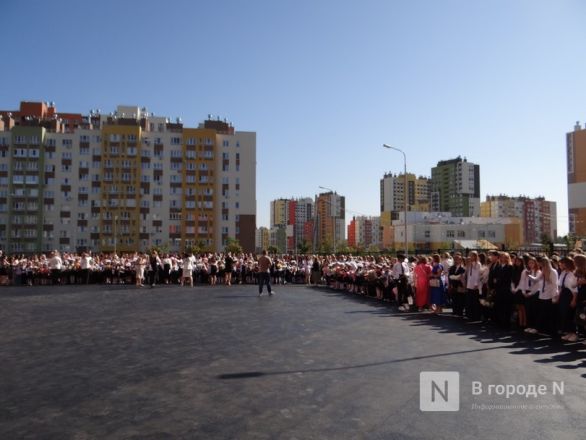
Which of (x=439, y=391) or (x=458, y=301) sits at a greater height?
(x=458, y=301)

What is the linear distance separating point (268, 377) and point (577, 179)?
125725 mm

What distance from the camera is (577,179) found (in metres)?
115

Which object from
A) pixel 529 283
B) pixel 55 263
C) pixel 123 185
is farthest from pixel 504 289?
pixel 123 185

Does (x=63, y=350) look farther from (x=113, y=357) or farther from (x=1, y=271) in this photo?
(x=1, y=271)

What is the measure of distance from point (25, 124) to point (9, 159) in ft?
24.6

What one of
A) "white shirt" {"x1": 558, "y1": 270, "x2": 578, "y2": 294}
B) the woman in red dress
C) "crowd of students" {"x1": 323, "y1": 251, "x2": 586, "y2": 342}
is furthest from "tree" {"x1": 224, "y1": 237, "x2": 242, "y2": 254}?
"white shirt" {"x1": 558, "y1": 270, "x2": 578, "y2": 294}

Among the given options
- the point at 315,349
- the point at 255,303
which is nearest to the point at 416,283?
the point at 255,303

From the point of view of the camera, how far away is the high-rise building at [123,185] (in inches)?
3578

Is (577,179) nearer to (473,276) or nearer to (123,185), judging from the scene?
(123,185)

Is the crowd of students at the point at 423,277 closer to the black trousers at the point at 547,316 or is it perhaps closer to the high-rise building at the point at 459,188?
the black trousers at the point at 547,316

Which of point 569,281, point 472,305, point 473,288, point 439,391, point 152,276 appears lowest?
point 439,391

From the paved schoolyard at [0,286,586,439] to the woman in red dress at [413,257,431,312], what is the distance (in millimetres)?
2796

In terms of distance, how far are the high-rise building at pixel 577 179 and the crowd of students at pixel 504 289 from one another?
4141 inches

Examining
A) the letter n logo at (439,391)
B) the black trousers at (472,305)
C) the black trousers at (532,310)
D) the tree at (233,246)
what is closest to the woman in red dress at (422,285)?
the black trousers at (472,305)
